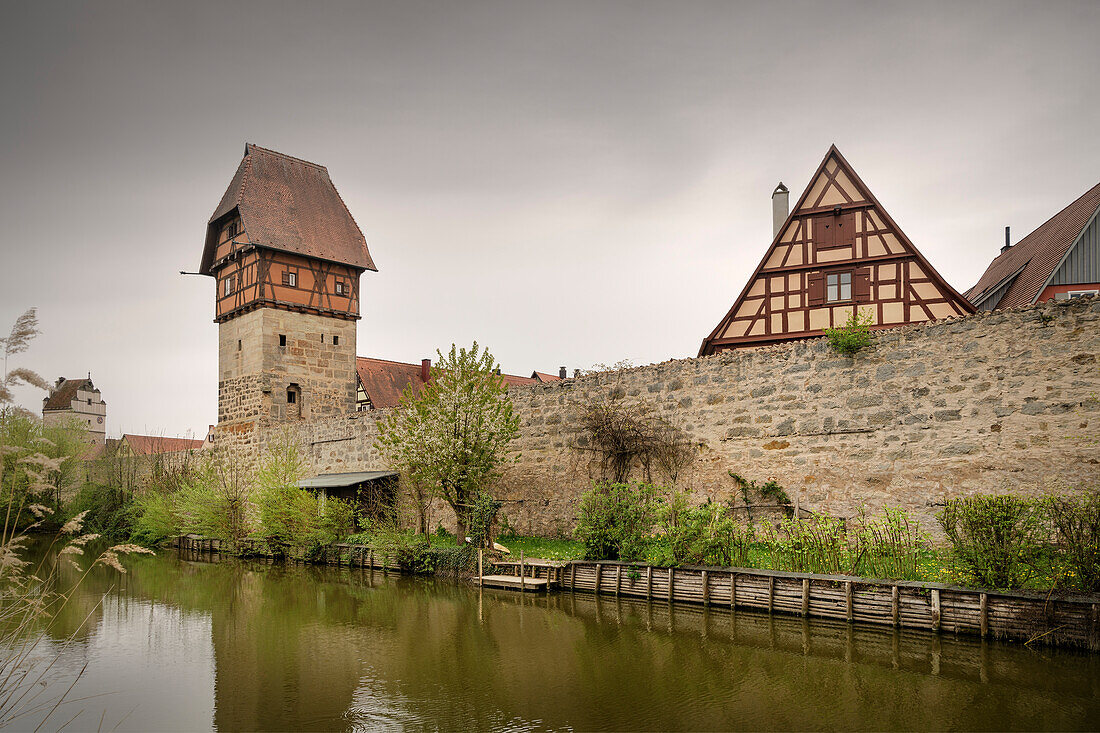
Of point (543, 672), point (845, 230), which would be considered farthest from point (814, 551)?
point (845, 230)

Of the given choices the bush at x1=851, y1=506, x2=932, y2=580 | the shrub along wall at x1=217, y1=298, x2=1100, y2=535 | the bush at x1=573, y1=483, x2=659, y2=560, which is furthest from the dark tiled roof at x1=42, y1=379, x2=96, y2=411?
the bush at x1=851, y1=506, x2=932, y2=580

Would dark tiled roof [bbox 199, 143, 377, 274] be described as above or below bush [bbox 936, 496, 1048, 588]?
above

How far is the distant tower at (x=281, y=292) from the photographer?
24.0 metres

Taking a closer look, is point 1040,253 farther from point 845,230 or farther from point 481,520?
point 481,520

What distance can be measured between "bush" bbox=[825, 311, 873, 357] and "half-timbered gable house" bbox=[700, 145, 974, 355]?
459 cm

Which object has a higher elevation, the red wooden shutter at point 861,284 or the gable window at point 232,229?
the gable window at point 232,229

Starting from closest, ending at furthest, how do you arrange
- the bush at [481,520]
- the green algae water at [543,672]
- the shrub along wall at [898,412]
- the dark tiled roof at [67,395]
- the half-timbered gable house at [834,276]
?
the green algae water at [543,672], the shrub along wall at [898,412], the bush at [481,520], the half-timbered gable house at [834,276], the dark tiled roof at [67,395]

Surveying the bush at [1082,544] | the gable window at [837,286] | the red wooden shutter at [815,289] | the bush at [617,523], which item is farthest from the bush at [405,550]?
the gable window at [837,286]

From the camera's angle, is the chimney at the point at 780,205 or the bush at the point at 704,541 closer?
the bush at the point at 704,541

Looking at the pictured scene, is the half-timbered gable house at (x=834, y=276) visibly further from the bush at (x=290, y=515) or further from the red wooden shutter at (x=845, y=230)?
the bush at (x=290, y=515)

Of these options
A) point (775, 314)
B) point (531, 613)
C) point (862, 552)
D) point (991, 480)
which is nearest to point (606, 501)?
point (531, 613)

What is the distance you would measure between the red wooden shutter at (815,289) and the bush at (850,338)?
5.31 meters

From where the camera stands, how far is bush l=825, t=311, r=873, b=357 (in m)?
12.0

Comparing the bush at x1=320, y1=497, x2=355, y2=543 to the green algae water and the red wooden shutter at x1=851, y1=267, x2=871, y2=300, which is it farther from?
the red wooden shutter at x1=851, y1=267, x2=871, y2=300
